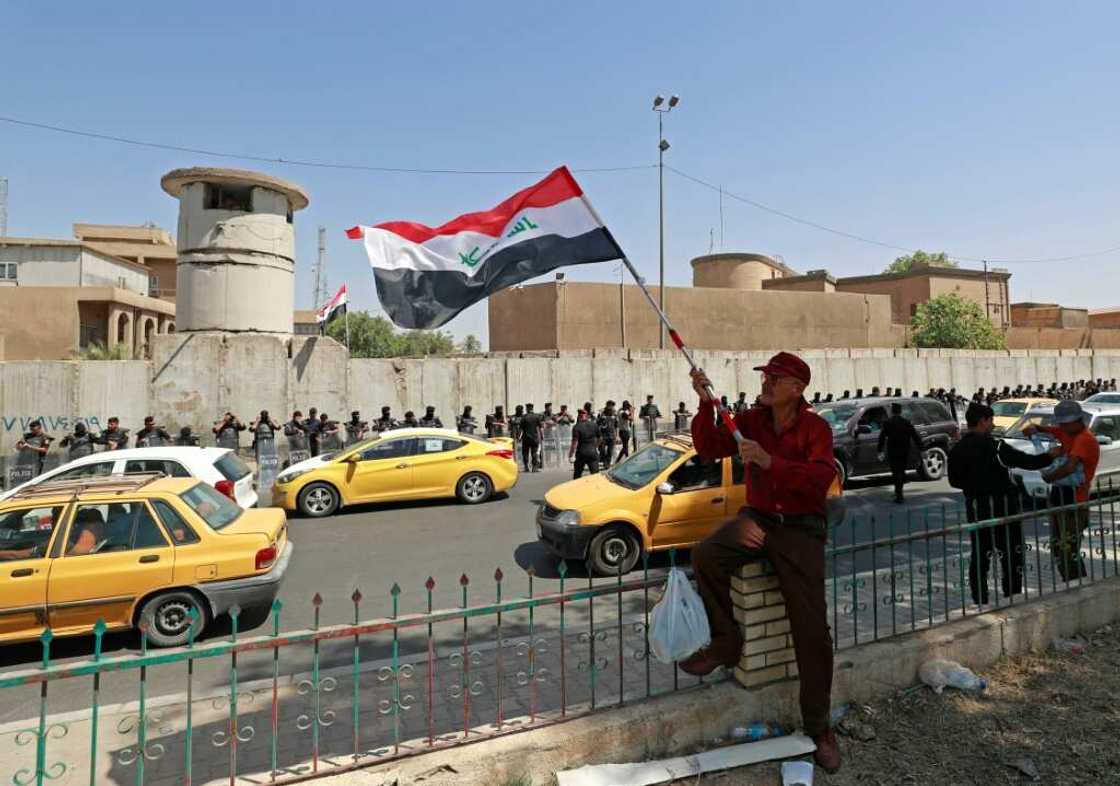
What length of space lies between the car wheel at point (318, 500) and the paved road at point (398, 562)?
238 mm

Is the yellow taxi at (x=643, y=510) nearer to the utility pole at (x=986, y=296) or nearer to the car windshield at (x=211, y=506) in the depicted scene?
the car windshield at (x=211, y=506)

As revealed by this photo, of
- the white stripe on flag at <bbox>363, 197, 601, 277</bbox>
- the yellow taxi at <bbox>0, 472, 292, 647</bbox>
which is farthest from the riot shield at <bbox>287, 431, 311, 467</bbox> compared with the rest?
the white stripe on flag at <bbox>363, 197, 601, 277</bbox>

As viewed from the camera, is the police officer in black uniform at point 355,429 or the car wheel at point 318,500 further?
the police officer in black uniform at point 355,429

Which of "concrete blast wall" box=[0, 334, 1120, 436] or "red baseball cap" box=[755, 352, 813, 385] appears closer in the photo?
"red baseball cap" box=[755, 352, 813, 385]

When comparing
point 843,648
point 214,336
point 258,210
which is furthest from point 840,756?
point 258,210

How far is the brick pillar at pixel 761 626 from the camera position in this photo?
3680mm

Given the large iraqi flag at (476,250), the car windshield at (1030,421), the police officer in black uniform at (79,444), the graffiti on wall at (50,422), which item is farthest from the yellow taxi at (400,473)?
the car windshield at (1030,421)

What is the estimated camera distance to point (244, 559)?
5953mm

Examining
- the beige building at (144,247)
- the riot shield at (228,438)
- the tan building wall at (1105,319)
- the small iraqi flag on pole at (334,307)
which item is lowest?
the riot shield at (228,438)

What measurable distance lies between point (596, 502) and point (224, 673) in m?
3.98

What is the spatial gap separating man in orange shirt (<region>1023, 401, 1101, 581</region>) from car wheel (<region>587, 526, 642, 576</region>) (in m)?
3.94

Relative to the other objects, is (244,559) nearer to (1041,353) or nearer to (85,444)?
(85,444)

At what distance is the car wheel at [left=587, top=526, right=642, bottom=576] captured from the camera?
24.4 ft

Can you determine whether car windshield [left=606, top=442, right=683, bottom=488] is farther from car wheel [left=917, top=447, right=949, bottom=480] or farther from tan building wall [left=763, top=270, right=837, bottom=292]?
tan building wall [left=763, top=270, right=837, bottom=292]
